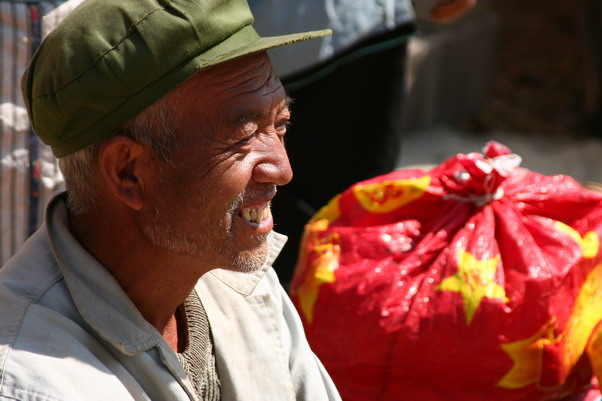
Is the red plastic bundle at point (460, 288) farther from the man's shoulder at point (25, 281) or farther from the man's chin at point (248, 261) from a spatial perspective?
the man's shoulder at point (25, 281)

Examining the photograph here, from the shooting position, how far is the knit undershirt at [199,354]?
1.74m

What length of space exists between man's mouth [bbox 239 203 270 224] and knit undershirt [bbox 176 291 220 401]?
0.77ft

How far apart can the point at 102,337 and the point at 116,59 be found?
444mm

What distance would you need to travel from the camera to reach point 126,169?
5.41 feet

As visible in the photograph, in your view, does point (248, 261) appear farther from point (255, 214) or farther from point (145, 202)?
point (145, 202)

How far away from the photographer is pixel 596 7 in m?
5.99

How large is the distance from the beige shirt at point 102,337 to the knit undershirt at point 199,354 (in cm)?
1

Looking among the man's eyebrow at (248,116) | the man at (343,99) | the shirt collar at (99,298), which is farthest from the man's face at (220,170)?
the man at (343,99)

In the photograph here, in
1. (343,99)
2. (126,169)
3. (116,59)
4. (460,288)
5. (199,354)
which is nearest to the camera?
(116,59)

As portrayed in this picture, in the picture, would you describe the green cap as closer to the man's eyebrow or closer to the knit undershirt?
the man's eyebrow

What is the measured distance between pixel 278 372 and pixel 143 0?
29.0 inches

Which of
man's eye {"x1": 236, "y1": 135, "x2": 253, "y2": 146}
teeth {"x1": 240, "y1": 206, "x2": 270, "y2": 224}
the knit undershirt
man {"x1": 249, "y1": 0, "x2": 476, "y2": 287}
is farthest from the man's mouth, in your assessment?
man {"x1": 249, "y1": 0, "x2": 476, "y2": 287}

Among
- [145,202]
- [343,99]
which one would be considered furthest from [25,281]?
[343,99]

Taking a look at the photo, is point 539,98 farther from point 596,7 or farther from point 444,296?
point 444,296
